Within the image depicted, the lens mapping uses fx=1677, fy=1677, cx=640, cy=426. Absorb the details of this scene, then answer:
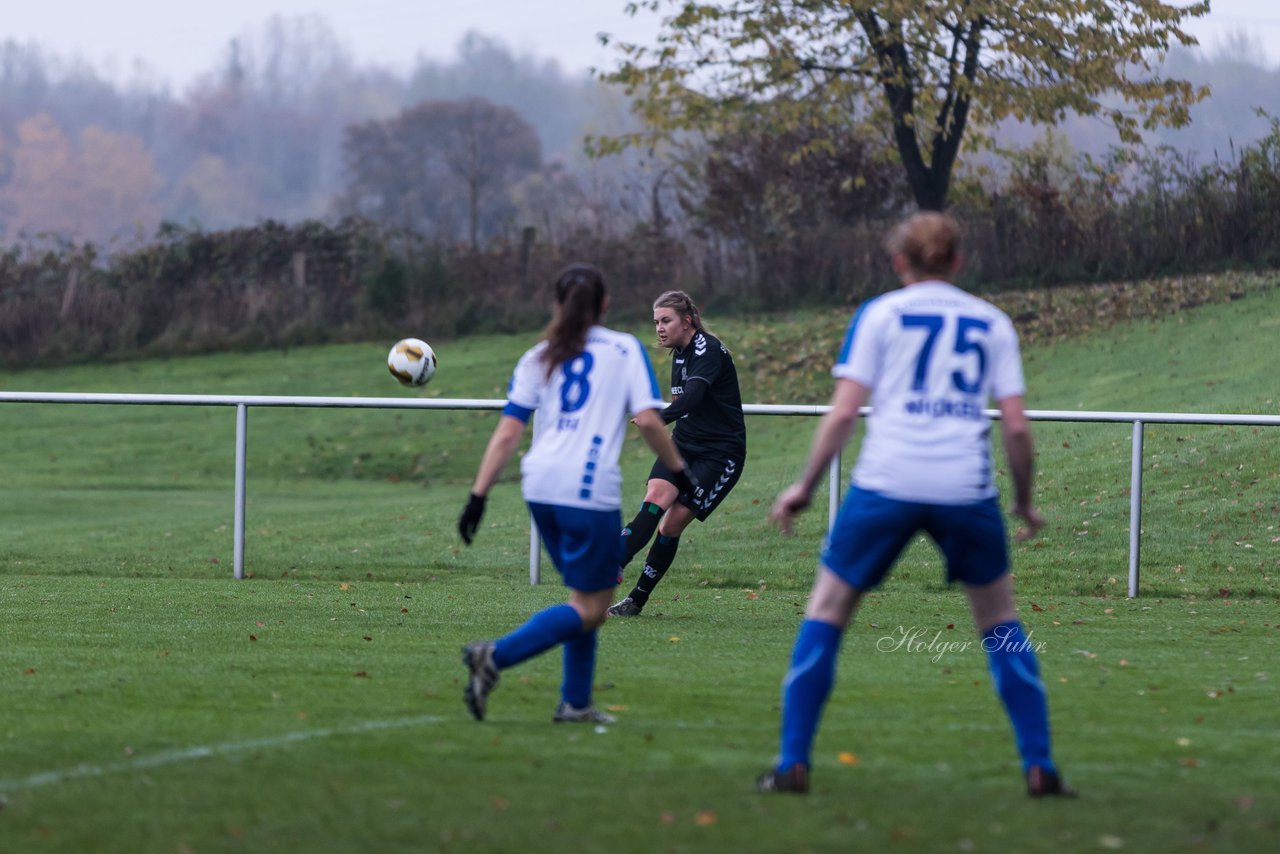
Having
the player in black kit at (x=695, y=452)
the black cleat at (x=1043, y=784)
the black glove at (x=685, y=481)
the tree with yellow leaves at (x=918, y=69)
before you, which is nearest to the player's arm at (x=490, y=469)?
the black glove at (x=685, y=481)

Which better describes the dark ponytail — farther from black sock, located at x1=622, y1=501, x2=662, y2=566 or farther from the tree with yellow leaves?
the tree with yellow leaves

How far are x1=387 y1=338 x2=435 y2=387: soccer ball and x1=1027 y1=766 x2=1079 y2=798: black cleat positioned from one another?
20.9 feet

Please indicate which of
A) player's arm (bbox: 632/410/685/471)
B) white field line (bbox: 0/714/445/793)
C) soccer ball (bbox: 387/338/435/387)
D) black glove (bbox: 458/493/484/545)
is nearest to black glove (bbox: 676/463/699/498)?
player's arm (bbox: 632/410/685/471)

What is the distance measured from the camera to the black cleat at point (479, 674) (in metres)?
6.33

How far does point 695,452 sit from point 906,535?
5158 millimetres

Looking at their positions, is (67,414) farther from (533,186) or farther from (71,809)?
(533,186)

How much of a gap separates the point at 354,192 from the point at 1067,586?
279ft

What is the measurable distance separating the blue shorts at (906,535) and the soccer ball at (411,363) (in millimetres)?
6058

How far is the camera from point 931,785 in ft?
17.9

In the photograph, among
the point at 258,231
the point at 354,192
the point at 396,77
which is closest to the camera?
the point at 258,231

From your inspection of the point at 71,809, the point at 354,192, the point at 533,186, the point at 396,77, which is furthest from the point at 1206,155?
the point at 396,77

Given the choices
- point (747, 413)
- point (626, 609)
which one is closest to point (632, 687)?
point (626, 609)

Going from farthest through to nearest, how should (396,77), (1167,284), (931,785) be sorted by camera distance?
1. (396,77)
2. (1167,284)
3. (931,785)

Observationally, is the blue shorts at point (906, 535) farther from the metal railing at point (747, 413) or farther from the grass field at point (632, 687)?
the metal railing at point (747, 413)
